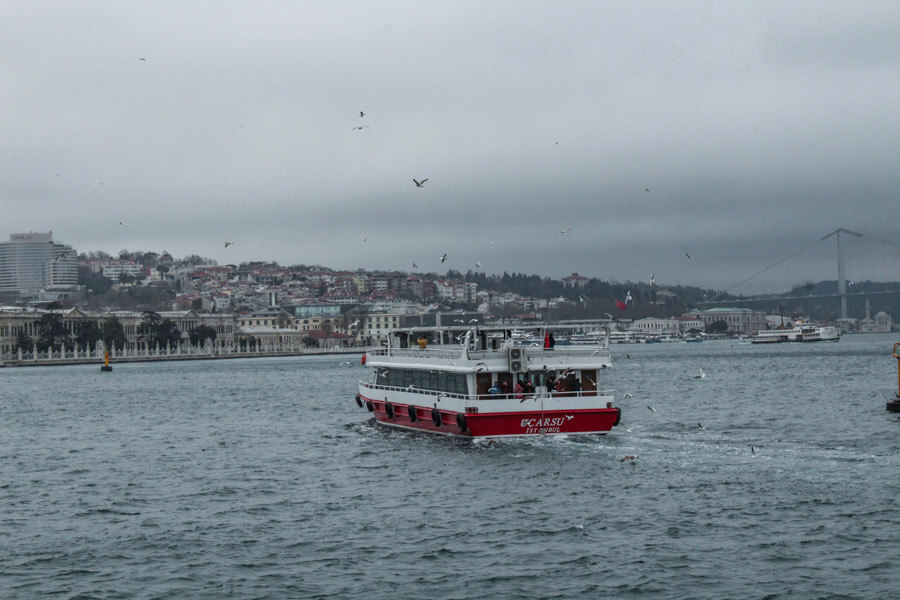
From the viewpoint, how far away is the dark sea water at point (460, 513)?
14.6m

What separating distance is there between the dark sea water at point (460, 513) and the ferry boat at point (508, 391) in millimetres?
405

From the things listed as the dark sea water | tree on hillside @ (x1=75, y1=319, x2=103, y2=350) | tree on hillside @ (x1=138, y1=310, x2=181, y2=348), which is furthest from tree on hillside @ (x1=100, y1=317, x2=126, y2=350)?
the dark sea water

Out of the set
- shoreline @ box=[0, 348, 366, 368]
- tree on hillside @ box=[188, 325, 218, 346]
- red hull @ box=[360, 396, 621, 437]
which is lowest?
shoreline @ box=[0, 348, 366, 368]

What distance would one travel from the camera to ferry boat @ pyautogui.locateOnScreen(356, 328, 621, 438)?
25484 millimetres

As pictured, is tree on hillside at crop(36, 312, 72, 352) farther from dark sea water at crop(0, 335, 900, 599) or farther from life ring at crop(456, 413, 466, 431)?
life ring at crop(456, 413, 466, 431)

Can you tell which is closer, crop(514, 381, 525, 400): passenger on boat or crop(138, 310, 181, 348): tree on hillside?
crop(514, 381, 525, 400): passenger on boat

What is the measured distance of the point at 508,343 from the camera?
27547 mm

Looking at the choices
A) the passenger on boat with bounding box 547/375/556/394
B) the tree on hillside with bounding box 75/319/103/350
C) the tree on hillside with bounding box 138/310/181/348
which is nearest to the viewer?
the passenger on boat with bounding box 547/375/556/394

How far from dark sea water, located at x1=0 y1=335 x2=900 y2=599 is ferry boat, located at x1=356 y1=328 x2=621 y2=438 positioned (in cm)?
41

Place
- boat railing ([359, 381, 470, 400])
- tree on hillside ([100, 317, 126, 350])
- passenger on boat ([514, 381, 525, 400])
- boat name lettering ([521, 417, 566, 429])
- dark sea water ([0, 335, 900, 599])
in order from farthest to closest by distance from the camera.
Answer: tree on hillside ([100, 317, 126, 350]) < boat railing ([359, 381, 470, 400]) < passenger on boat ([514, 381, 525, 400]) < boat name lettering ([521, 417, 566, 429]) < dark sea water ([0, 335, 900, 599])

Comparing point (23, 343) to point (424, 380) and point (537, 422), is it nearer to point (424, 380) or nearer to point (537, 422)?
point (424, 380)

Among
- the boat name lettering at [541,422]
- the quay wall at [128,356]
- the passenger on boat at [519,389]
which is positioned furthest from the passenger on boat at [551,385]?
the quay wall at [128,356]

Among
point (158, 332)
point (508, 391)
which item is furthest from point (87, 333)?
point (508, 391)

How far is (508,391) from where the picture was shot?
26453 mm
